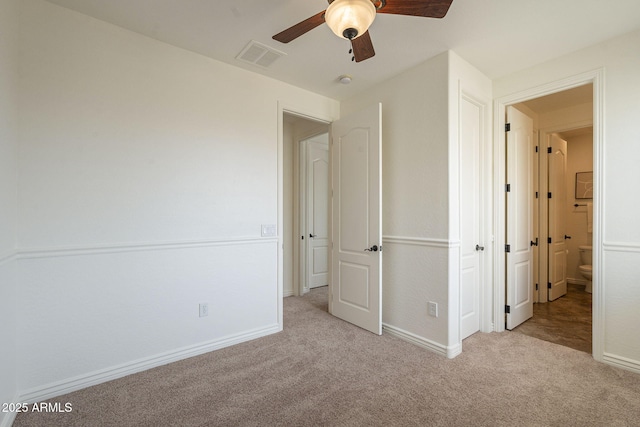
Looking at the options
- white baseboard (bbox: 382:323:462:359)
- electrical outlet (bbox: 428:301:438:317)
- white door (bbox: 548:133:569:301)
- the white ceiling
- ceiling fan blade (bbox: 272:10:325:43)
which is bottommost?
white baseboard (bbox: 382:323:462:359)

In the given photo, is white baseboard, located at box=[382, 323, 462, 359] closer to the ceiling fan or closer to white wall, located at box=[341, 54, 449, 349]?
white wall, located at box=[341, 54, 449, 349]

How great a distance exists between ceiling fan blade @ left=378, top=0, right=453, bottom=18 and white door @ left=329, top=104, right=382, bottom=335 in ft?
4.48

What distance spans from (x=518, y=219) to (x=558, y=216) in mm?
1729

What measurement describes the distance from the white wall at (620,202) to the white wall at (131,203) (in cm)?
292

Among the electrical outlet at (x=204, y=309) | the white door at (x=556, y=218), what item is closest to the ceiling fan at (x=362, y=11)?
the electrical outlet at (x=204, y=309)

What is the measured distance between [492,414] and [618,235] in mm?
1790

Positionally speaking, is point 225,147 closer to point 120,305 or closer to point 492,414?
point 120,305

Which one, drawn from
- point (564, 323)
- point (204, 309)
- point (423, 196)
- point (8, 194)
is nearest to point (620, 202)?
point (423, 196)

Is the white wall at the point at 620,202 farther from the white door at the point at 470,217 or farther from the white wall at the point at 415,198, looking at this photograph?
the white wall at the point at 415,198

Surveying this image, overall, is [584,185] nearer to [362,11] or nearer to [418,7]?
[418,7]

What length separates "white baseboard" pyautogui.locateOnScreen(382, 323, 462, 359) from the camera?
2.51m

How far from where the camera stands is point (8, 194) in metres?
1.74

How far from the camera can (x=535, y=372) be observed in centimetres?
225

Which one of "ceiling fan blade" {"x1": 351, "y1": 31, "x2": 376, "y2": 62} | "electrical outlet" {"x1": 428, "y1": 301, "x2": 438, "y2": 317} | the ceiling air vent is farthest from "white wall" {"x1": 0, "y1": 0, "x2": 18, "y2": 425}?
"electrical outlet" {"x1": 428, "y1": 301, "x2": 438, "y2": 317}
